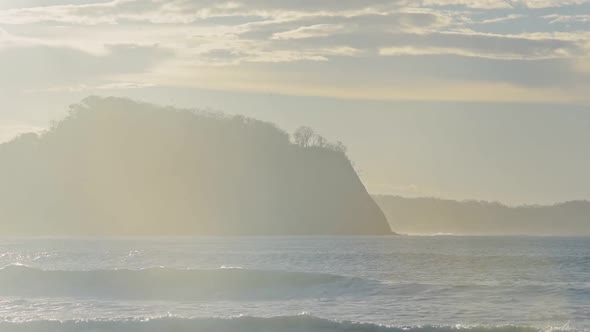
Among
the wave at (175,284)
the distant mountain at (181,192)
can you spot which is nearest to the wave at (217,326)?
the wave at (175,284)

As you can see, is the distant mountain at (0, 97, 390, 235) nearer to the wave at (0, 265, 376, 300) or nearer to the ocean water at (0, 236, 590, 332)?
the ocean water at (0, 236, 590, 332)

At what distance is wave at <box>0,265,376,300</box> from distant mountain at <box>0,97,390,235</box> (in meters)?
125

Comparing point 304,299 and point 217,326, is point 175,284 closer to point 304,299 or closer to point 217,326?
point 304,299

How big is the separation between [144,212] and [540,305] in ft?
493

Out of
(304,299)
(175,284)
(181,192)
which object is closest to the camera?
(304,299)

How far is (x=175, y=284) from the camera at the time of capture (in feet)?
184

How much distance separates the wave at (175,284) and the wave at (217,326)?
9.31 meters

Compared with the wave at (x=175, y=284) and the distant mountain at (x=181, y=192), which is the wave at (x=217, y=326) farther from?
the distant mountain at (x=181, y=192)

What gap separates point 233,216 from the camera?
620 ft

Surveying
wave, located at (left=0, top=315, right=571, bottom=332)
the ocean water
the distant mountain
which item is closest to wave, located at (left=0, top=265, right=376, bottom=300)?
the ocean water

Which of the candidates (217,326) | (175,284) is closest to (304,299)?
(175,284)

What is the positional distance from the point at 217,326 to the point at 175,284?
1589cm

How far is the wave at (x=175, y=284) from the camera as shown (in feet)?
172

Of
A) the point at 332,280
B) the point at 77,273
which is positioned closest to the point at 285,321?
the point at 332,280
